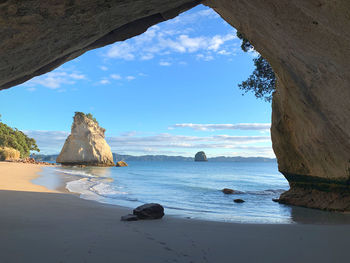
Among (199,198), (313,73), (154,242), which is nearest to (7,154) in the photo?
(199,198)

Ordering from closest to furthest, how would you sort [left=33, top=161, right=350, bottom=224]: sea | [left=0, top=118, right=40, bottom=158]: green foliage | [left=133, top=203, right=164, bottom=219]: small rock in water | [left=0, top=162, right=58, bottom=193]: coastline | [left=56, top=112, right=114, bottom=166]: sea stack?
[left=133, top=203, right=164, bottom=219]: small rock in water
[left=33, top=161, right=350, bottom=224]: sea
[left=0, top=162, right=58, bottom=193]: coastline
[left=0, top=118, right=40, bottom=158]: green foliage
[left=56, top=112, right=114, bottom=166]: sea stack

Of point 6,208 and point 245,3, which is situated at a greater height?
point 245,3

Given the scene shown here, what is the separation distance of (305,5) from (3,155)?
59159 millimetres

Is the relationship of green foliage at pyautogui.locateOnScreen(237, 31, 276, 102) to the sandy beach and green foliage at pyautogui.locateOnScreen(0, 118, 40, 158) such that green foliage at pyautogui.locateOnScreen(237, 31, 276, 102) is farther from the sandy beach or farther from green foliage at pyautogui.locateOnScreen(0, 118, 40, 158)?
green foliage at pyautogui.locateOnScreen(0, 118, 40, 158)

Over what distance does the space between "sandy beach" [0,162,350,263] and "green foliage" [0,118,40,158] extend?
6249 cm

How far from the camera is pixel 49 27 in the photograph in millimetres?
3566

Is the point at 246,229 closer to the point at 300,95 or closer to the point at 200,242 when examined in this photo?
the point at 200,242

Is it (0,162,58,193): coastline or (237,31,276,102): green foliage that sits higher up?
(237,31,276,102): green foliage

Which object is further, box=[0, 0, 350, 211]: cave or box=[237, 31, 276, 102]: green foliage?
box=[237, 31, 276, 102]: green foliage

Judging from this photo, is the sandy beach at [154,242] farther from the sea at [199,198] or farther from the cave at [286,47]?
the cave at [286,47]

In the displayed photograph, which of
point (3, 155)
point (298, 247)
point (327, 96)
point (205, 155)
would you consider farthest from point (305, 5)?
point (205, 155)

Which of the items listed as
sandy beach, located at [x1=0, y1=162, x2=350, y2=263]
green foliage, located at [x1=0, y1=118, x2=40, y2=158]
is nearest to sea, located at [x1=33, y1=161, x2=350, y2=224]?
sandy beach, located at [x1=0, y1=162, x2=350, y2=263]

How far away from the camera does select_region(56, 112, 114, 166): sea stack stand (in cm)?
5950

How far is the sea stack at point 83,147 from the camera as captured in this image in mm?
59500
